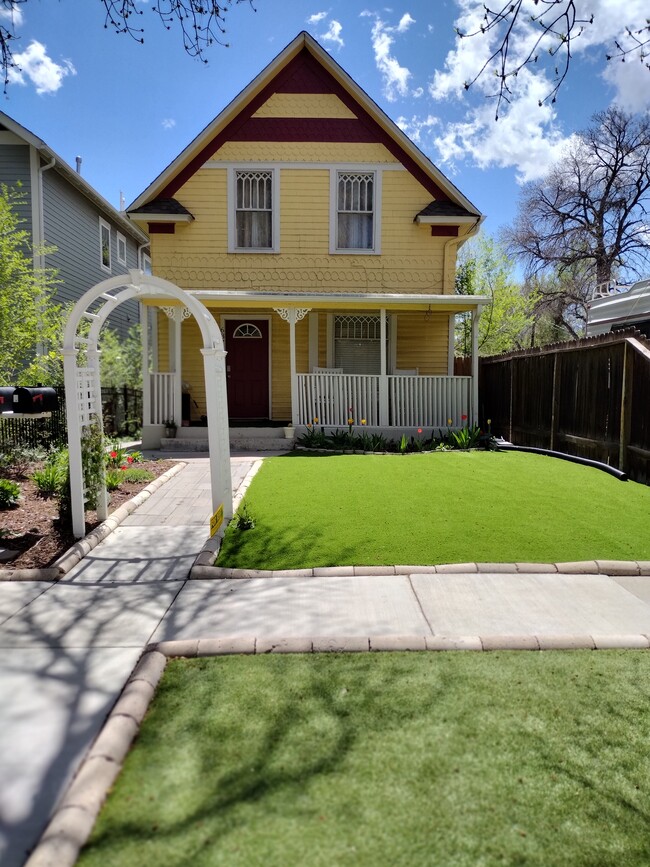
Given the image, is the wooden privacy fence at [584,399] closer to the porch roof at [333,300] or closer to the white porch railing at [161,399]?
the porch roof at [333,300]

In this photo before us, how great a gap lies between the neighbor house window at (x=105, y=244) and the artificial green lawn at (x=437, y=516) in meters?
14.0

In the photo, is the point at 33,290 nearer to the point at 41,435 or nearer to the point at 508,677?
the point at 41,435

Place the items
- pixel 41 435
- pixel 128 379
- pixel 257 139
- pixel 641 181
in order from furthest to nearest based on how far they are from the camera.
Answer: pixel 641 181 < pixel 128 379 < pixel 257 139 < pixel 41 435

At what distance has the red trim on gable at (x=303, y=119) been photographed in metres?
13.5

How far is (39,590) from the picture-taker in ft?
15.3

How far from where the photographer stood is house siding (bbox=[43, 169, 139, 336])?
625 inches

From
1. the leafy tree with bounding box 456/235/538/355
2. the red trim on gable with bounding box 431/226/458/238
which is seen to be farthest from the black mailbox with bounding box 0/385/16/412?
the leafy tree with bounding box 456/235/538/355

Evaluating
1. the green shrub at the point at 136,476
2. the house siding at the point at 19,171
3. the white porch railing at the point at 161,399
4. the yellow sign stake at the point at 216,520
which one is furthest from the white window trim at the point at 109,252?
the yellow sign stake at the point at 216,520

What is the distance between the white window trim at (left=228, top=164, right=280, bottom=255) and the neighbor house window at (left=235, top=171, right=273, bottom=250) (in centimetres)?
7

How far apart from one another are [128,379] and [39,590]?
14.6 meters

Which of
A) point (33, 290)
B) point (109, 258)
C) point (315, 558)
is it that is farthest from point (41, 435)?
point (109, 258)

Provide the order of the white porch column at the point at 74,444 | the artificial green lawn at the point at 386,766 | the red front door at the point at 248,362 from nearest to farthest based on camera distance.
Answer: the artificial green lawn at the point at 386,766 < the white porch column at the point at 74,444 < the red front door at the point at 248,362

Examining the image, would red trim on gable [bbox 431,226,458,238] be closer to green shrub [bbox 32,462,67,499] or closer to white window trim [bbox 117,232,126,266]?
green shrub [bbox 32,462,67,499]

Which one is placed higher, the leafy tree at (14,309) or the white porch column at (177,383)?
the leafy tree at (14,309)
